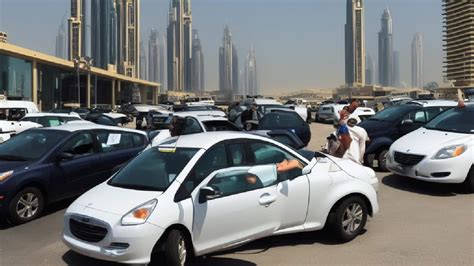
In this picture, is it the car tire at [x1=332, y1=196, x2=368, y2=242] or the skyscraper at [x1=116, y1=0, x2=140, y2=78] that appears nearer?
the car tire at [x1=332, y1=196, x2=368, y2=242]

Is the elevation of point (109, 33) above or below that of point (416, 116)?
above

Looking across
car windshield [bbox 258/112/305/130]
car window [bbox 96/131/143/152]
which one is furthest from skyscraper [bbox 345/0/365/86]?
car window [bbox 96/131/143/152]

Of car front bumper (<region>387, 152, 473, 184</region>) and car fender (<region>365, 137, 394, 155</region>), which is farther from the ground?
car fender (<region>365, 137, 394, 155</region>)

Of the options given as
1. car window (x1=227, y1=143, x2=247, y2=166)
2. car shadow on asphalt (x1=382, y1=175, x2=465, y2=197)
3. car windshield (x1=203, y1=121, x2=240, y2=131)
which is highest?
car windshield (x1=203, y1=121, x2=240, y2=131)

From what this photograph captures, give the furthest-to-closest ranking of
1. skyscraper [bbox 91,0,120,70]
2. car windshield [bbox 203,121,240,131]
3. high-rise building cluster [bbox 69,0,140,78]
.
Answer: skyscraper [bbox 91,0,120,70], high-rise building cluster [bbox 69,0,140,78], car windshield [bbox 203,121,240,131]

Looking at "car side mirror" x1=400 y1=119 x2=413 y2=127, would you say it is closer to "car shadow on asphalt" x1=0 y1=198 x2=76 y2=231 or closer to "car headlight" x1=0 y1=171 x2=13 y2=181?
"car shadow on asphalt" x1=0 y1=198 x2=76 y2=231

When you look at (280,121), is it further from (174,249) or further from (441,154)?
(174,249)

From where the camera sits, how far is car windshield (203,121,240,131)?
13.4 m

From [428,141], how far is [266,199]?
505cm

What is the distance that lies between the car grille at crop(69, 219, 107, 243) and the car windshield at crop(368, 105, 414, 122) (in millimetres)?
9408

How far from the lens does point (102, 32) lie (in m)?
120

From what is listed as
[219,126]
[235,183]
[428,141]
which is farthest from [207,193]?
[219,126]

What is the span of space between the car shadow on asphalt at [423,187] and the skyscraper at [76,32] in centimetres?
9180

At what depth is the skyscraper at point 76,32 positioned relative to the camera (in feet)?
321
